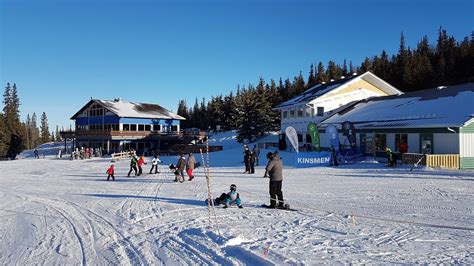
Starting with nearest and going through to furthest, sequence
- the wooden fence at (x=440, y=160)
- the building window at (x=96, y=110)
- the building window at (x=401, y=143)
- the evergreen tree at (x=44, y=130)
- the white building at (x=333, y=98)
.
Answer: the wooden fence at (x=440, y=160) → the building window at (x=401, y=143) → the white building at (x=333, y=98) → the building window at (x=96, y=110) → the evergreen tree at (x=44, y=130)

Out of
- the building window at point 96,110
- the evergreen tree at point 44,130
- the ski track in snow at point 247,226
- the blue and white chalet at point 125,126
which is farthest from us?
the evergreen tree at point 44,130

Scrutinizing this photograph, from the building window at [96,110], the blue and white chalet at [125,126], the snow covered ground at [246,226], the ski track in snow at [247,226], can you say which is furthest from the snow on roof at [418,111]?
the building window at [96,110]

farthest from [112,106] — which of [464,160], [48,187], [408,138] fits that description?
[464,160]

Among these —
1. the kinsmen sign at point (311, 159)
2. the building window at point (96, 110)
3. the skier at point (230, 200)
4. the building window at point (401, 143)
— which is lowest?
the skier at point (230, 200)

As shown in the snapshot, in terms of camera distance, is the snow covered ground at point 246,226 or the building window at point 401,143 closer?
the snow covered ground at point 246,226

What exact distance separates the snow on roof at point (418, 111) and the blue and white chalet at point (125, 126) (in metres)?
24.3

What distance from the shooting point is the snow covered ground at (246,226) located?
659 centimetres

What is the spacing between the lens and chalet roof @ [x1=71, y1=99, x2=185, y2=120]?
51263mm

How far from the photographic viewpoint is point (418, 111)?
86.3 feet

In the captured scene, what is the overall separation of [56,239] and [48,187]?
36.4 ft

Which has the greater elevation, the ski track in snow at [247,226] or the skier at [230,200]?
the skier at [230,200]

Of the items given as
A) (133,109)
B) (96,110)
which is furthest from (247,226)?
(96,110)

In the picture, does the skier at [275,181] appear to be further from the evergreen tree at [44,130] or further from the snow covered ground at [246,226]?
the evergreen tree at [44,130]

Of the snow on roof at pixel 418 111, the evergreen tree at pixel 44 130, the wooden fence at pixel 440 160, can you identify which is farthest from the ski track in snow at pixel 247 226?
the evergreen tree at pixel 44 130
